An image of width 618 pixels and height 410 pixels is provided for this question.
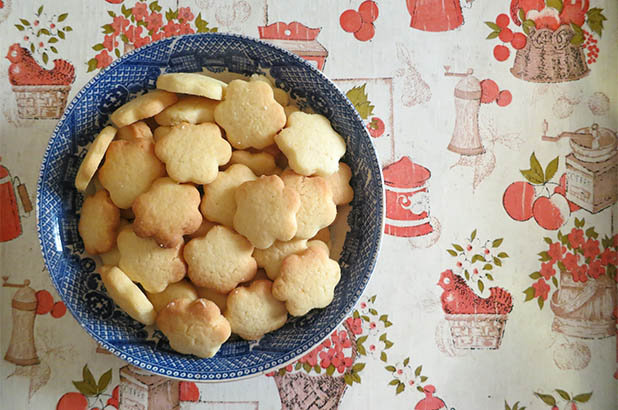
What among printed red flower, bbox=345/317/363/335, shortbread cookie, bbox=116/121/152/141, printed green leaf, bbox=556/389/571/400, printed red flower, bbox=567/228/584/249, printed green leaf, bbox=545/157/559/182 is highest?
shortbread cookie, bbox=116/121/152/141

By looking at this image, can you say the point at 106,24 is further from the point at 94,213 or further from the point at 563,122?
the point at 563,122

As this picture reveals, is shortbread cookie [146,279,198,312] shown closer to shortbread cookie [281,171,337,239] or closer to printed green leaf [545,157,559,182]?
shortbread cookie [281,171,337,239]

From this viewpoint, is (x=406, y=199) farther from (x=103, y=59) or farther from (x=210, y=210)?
(x=103, y=59)

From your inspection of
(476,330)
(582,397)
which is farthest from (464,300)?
(582,397)

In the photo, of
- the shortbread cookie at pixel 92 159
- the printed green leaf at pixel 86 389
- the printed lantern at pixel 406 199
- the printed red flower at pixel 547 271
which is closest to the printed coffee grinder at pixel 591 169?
the printed red flower at pixel 547 271

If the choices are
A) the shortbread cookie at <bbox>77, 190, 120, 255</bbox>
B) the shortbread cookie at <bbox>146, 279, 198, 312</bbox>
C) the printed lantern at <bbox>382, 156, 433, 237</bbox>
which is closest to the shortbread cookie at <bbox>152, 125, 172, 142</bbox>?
the shortbread cookie at <bbox>77, 190, 120, 255</bbox>

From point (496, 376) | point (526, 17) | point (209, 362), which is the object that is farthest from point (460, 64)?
point (209, 362)
